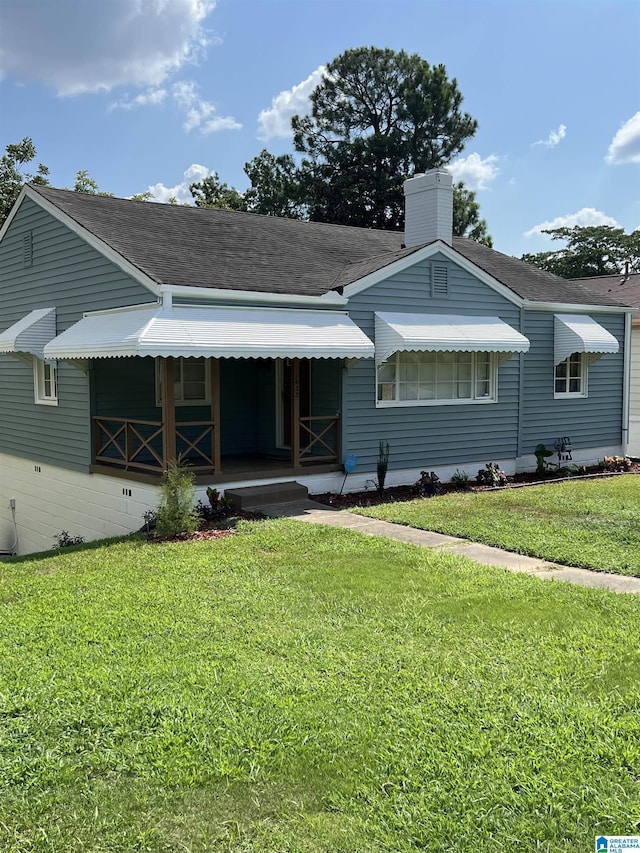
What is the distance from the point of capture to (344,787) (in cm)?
360

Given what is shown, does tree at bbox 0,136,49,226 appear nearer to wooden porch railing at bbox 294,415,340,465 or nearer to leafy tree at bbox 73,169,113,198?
leafy tree at bbox 73,169,113,198

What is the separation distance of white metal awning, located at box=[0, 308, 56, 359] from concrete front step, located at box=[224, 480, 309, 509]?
17.1 ft

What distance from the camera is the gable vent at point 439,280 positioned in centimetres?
1392

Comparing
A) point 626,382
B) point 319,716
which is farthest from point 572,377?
point 319,716

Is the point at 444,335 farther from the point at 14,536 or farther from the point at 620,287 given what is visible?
the point at 620,287

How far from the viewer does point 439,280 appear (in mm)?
14023

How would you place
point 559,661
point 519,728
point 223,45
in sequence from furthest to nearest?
point 223,45 < point 559,661 < point 519,728

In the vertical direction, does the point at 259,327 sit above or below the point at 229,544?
above

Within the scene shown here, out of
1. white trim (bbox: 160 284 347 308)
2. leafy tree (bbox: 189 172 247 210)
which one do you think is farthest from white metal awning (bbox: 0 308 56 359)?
leafy tree (bbox: 189 172 247 210)

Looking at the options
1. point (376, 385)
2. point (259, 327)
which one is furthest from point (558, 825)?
point (376, 385)

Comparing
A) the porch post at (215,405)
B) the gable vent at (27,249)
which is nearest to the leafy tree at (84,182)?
the gable vent at (27,249)

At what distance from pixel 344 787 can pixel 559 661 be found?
2.14 metres

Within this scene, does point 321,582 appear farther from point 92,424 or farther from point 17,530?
point 17,530

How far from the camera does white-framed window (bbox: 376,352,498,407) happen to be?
13625 mm
